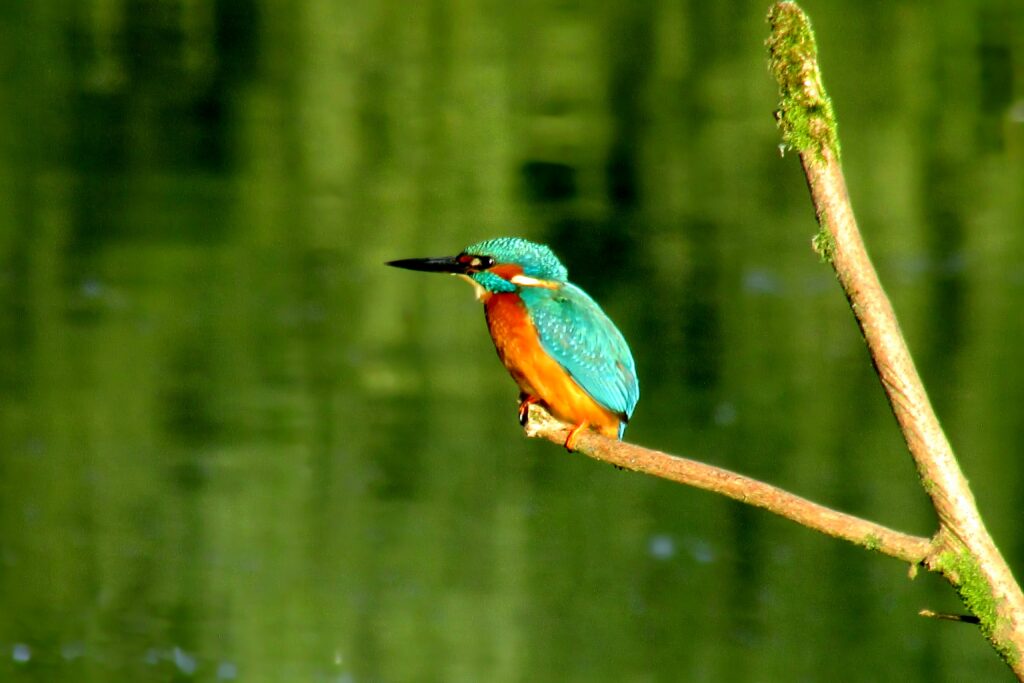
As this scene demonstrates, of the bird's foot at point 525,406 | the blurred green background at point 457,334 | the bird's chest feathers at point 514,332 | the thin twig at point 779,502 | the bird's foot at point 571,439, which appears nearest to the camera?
the thin twig at point 779,502

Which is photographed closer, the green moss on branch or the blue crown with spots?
the green moss on branch

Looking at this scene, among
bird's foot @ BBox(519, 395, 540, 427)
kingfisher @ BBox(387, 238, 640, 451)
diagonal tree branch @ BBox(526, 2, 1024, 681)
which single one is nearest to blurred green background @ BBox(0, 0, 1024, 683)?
bird's foot @ BBox(519, 395, 540, 427)

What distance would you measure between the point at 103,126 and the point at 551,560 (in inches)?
185

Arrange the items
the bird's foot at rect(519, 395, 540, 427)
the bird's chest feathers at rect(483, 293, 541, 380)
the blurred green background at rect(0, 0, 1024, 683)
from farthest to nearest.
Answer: the blurred green background at rect(0, 0, 1024, 683) < the bird's chest feathers at rect(483, 293, 541, 380) < the bird's foot at rect(519, 395, 540, 427)

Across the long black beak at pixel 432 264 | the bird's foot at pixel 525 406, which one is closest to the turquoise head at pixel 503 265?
the long black beak at pixel 432 264

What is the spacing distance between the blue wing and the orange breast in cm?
1

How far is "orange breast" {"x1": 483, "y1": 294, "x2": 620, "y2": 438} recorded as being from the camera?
2.96 m

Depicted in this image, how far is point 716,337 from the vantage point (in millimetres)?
7109

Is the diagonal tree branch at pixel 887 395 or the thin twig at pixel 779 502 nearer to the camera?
the diagonal tree branch at pixel 887 395

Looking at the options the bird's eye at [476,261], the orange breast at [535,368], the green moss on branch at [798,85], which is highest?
the green moss on branch at [798,85]

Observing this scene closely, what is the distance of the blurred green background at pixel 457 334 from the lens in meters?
5.61

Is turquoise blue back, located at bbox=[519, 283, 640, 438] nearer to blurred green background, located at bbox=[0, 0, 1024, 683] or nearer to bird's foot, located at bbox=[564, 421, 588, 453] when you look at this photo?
bird's foot, located at bbox=[564, 421, 588, 453]

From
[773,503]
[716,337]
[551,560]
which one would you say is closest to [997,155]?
[716,337]

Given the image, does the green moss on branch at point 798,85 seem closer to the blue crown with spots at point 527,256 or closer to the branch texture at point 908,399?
the branch texture at point 908,399
